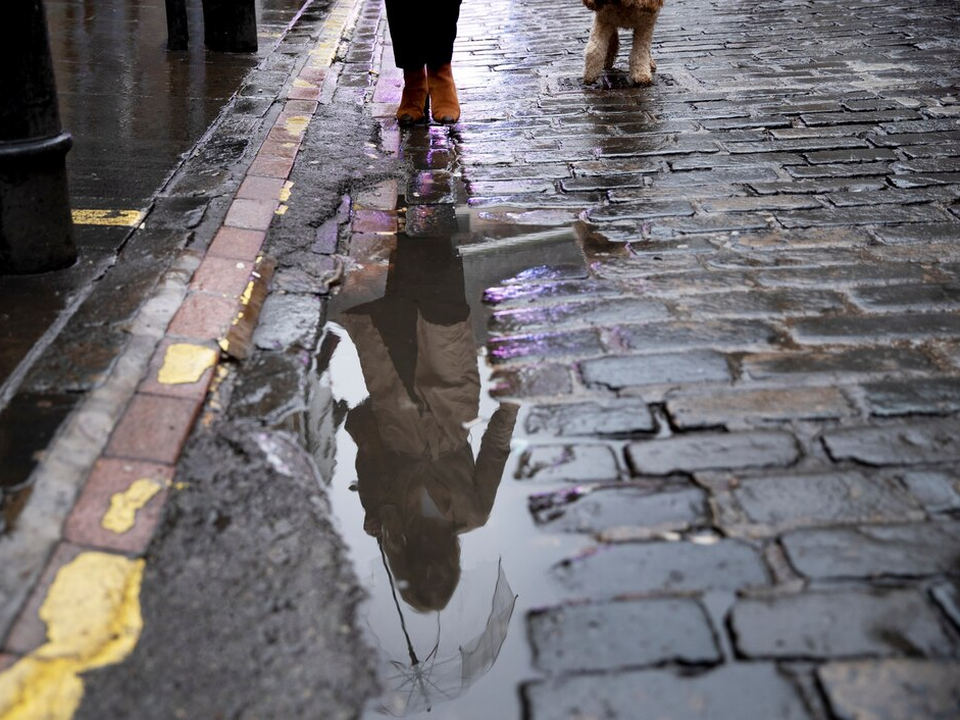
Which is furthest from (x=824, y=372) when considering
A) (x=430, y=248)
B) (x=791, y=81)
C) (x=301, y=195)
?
(x=791, y=81)

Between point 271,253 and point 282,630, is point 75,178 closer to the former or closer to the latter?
point 271,253

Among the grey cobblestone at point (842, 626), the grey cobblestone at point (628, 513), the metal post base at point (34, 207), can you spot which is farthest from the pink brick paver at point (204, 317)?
the grey cobblestone at point (842, 626)

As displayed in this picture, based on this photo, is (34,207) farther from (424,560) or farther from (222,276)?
(424,560)

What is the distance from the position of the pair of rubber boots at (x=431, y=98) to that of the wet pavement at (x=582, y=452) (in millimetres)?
616

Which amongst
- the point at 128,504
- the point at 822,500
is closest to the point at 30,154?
the point at 128,504

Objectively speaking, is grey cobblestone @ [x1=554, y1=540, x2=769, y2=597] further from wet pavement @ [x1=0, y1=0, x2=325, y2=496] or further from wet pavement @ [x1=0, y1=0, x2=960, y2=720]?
wet pavement @ [x1=0, y1=0, x2=325, y2=496]

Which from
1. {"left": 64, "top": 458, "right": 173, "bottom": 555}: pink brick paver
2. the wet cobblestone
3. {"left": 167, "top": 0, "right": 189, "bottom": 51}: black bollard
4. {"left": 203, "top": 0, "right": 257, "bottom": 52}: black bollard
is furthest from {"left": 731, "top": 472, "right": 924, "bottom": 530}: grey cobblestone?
{"left": 167, "top": 0, "right": 189, "bottom": 51}: black bollard

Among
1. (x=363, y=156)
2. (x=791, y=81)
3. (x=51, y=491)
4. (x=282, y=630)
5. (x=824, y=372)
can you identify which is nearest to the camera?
(x=282, y=630)

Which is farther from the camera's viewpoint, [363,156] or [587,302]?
[363,156]

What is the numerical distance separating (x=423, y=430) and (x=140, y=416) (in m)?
0.69

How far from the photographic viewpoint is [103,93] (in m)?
5.49

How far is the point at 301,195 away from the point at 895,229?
230 cm

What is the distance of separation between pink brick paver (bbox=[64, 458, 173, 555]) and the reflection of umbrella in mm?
530

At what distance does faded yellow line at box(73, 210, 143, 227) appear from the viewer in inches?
144
